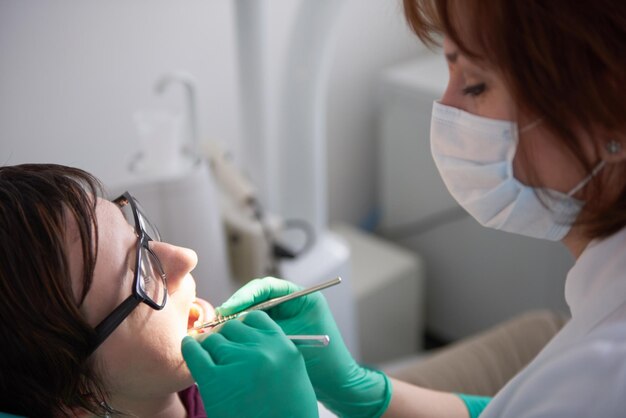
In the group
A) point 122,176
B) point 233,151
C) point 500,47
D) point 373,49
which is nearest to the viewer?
point 500,47

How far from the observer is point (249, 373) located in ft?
2.87

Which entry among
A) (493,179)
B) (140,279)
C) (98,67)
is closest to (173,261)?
(140,279)

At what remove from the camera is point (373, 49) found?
2.41 metres

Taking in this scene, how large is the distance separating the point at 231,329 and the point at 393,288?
1.39 m

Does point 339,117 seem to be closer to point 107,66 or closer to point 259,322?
point 107,66

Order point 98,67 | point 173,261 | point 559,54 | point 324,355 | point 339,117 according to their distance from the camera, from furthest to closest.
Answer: point 339,117 < point 98,67 < point 324,355 < point 173,261 < point 559,54

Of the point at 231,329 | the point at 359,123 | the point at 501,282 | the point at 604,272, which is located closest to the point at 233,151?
the point at 359,123

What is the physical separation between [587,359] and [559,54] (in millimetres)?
349

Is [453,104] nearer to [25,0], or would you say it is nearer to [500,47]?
[500,47]

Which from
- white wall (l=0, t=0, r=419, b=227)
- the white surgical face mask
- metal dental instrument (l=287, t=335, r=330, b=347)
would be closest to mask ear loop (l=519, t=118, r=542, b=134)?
the white surgical face mask

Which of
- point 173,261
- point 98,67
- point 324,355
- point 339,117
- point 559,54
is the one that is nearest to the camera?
point 559,54

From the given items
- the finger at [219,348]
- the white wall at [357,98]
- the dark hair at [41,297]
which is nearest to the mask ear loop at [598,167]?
the finger at [219,348]

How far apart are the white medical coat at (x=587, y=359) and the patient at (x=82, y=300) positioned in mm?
441

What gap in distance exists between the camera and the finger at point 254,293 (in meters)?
0.98
